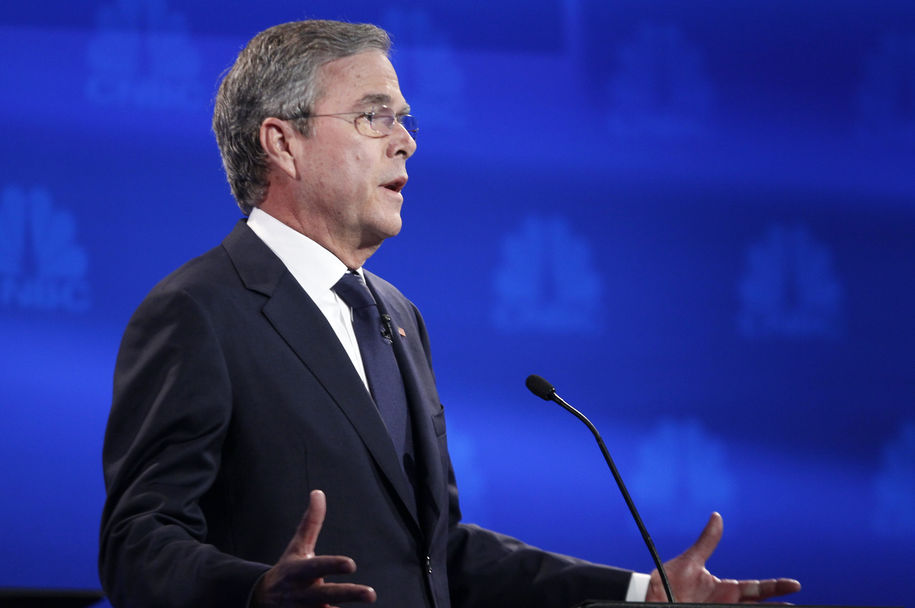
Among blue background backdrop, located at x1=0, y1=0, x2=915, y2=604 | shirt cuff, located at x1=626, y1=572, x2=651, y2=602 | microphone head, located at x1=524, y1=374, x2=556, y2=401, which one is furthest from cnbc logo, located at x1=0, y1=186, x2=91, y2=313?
shirt cuff, located at x1=626, y1=572, x2=651, y2=602

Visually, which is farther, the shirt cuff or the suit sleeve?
the shirt cuff

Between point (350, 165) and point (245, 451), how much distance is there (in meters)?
0.54

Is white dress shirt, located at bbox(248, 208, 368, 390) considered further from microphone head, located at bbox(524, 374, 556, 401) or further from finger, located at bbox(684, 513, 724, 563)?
finger, located at bbox(684, 513, 724, 563)

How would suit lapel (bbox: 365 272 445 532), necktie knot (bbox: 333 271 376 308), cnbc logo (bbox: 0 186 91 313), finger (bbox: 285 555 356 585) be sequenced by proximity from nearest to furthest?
finger (bbox: 285 555 356 585) < suit lapel (bbox: 365 272 445 532) < necktie knot (bbox: 333 271 376 308) < cnbc logo (bbox: 0 186 91 313)

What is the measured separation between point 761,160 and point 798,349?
565mm

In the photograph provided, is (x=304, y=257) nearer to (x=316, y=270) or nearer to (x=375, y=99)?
(x=316, y=270)

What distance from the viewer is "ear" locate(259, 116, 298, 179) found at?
1.78 m

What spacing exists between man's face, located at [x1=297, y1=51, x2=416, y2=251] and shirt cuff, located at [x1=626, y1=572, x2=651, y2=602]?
68 centimetres

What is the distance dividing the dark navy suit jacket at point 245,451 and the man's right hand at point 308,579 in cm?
13

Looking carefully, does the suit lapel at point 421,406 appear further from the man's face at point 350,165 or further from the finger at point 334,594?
the finger at point 334,594

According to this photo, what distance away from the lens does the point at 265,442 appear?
1.47 m

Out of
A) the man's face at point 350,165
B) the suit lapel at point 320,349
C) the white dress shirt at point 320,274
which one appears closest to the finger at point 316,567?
the suit lapel at point 320,349

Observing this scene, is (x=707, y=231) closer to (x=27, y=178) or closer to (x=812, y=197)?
(x=812, y=197)

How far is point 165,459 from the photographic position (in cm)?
139
